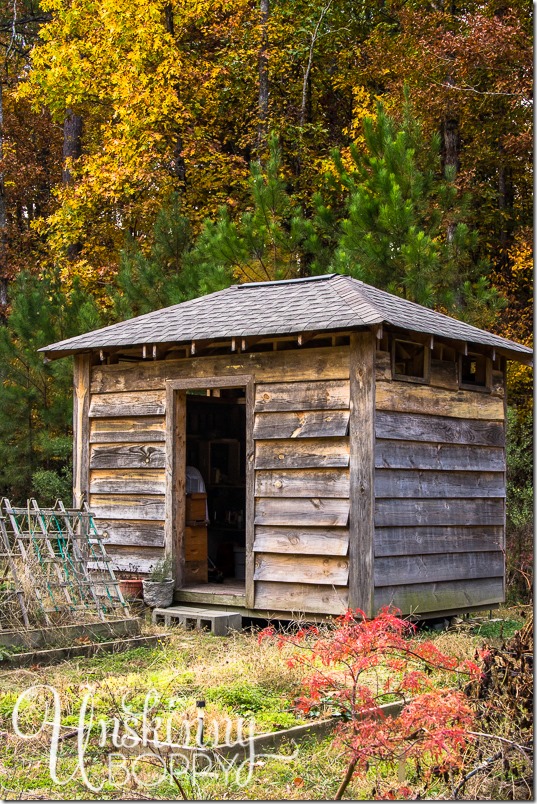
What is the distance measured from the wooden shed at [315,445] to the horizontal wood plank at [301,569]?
0.04 ft

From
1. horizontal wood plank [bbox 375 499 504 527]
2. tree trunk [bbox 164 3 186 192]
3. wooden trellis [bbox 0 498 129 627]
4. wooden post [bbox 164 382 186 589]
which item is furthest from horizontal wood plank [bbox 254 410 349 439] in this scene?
tree trunk [bbox 164 3 186 192]

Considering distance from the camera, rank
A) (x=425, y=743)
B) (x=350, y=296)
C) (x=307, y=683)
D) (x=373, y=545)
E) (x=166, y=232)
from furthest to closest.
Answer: (x=166, y=232)
(x=350, y=296)
(x=373, y=545)
(x=307, y=683)
(x=425, y=743)

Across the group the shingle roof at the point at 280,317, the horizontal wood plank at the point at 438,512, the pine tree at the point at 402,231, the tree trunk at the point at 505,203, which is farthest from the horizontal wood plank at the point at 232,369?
the tree trunk at the point at 505,203

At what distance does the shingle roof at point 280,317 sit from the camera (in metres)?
10.0

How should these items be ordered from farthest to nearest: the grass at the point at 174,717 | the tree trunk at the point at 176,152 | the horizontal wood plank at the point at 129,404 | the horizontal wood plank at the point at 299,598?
1. the tree trunk at the point at 176,152
2. the horizontal wood plank at the point at 129,404
3. the horizontal wood plank at the point at 299,598
4. the grass at the point at 174,717

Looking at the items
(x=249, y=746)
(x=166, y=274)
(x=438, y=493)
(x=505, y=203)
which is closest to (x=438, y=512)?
(x=438, y=493)

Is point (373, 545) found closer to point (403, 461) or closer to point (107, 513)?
point (403, 461)

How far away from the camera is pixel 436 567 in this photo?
429 inches

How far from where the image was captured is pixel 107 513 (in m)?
12.1

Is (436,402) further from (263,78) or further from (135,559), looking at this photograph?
(263,78)

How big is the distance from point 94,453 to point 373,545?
401 centimetres

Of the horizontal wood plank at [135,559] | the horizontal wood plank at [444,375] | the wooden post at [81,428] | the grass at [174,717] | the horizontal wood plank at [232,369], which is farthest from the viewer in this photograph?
the wooden post at [81,428]

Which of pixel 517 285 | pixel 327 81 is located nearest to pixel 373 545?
pixel 517 285

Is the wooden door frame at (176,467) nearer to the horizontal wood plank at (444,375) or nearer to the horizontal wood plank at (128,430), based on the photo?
the horizontal wood plank at (128,430)
